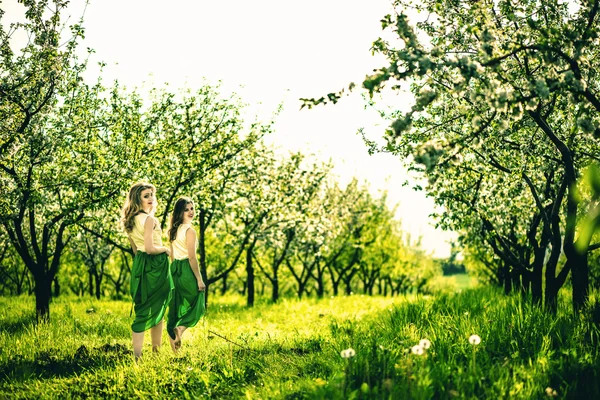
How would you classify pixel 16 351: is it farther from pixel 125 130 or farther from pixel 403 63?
pixel 403 63

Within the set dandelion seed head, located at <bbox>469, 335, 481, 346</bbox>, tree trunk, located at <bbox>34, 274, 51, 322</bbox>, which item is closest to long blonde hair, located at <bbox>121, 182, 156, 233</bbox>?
dandelion seed head, located at <bbox>469, 335, 481, 346</bbox>

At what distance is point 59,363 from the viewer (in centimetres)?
704

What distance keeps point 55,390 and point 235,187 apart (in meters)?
11.1

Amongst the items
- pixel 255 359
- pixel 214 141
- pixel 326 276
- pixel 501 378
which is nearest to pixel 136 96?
pixel 214 141

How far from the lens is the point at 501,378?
4711mm

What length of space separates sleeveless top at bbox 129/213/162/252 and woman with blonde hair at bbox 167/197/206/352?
413mm

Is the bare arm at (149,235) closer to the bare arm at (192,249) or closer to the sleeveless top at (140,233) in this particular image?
the sleeveless top at (140,233)

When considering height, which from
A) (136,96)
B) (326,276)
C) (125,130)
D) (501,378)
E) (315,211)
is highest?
(136,96)

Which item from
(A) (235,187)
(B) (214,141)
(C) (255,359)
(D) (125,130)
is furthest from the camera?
(A) (235,187)

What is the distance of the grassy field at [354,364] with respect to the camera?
473cm

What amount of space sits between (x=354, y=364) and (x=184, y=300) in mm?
3721

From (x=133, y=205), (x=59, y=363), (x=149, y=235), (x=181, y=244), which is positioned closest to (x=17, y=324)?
(x=59, y=363)

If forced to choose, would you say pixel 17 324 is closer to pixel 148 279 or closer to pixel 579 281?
pixel 148 279

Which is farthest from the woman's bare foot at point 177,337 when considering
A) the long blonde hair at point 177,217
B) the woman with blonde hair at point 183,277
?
the long blonde hair at point 177,217
